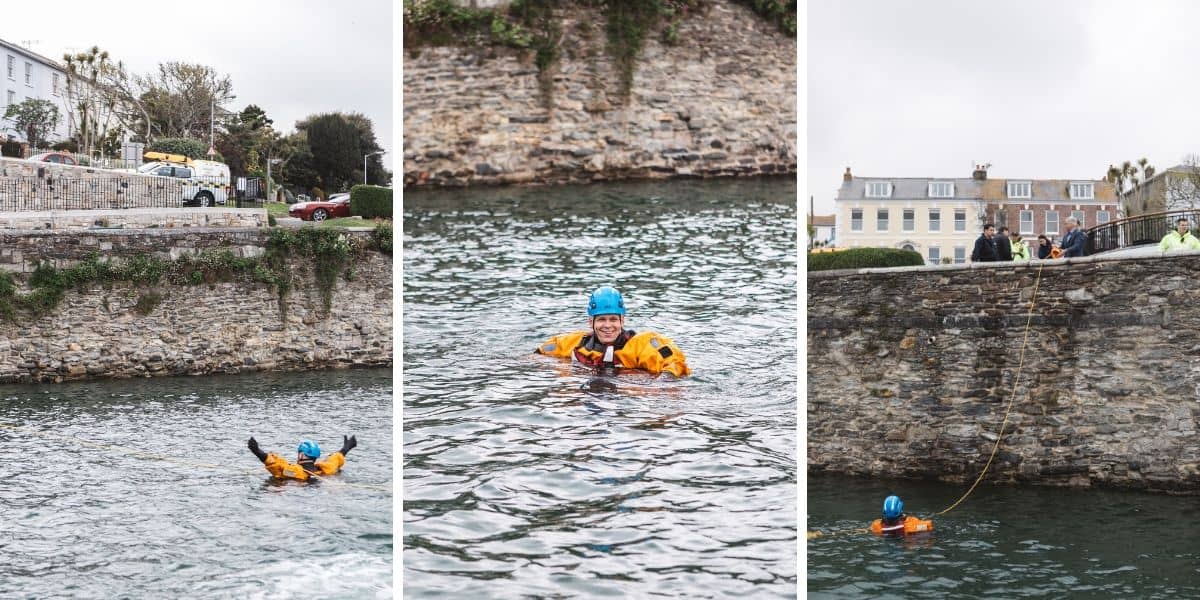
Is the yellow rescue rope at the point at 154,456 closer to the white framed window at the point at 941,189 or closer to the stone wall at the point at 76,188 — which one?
the stone wall at the point at 76,188

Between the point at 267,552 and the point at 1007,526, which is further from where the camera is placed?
the point at 1007,526

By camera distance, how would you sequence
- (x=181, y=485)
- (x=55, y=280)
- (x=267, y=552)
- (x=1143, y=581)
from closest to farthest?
1. (x=267, y=552)
2. (x=1143, y=581)
3. (x=181, y=485)
4. (x=55, y=280)

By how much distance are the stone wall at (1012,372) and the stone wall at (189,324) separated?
786 cm

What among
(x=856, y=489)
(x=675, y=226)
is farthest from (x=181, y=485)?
(x=856, y=489)

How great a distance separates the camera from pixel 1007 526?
32.0 feet

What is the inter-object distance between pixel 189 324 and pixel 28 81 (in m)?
16.9

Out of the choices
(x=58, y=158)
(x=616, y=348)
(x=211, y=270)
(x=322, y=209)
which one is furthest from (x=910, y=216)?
(x=616, y=348)

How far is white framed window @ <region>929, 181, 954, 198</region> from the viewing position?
95.6 ft

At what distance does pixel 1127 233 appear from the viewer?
13.8 metres

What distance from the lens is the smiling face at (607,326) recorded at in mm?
5773

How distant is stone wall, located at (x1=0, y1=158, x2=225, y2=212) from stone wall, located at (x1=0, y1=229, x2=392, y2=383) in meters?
3.19

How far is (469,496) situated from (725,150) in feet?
7.15

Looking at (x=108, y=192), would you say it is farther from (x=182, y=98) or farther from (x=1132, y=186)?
(x=1132, y=186)

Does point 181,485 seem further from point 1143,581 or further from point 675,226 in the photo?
point 1143,581
